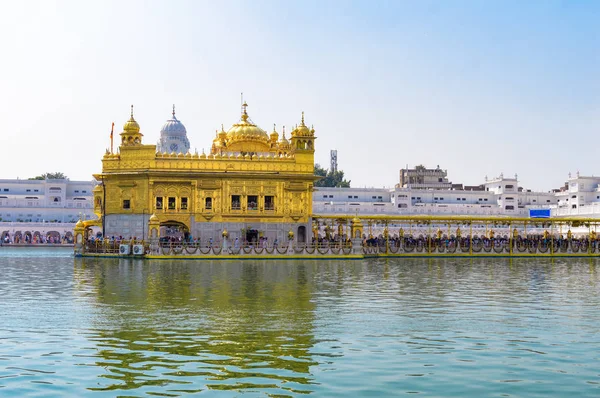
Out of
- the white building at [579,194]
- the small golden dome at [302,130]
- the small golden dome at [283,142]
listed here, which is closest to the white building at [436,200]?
the white building at [579,194]

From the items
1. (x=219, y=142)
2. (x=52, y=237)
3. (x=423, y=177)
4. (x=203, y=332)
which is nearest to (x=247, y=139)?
(x=219, y=142)

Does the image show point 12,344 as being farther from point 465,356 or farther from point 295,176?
point 295,176

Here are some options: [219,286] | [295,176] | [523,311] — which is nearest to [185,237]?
[295,176]

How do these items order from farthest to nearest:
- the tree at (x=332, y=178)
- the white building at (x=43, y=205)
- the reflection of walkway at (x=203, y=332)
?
the tree at (x=332, y=178) → the white building at (x=43, y=205) → the reflection of walkway at (x=203, y=332)

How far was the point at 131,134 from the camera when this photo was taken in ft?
171

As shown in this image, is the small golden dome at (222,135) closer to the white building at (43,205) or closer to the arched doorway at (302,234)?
the arched doorway at (302,234)

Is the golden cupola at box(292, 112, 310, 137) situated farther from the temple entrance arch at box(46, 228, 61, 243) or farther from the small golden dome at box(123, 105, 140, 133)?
the temple entrance arch at box(46, 228, 61, 243)

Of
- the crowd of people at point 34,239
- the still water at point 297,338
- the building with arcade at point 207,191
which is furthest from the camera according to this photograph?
the crowd of people at point 34,239

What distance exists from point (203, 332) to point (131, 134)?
3667cm

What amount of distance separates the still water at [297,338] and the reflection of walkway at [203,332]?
0.04 metres

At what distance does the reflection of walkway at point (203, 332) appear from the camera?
12836mm

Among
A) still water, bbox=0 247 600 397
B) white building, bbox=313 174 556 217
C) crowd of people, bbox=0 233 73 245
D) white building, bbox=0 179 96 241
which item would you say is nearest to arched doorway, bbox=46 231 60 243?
crowd of people, bbox=0 233 73 245

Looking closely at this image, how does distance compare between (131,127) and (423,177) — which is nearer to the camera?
(131,127)

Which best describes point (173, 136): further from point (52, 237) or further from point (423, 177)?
point (423, 177)
